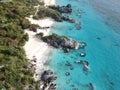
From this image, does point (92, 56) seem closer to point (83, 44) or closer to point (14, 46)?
point (83, 44)

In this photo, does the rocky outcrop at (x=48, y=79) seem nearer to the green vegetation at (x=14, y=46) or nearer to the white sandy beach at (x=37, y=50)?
the white sandy beach at (x=37, y=50)

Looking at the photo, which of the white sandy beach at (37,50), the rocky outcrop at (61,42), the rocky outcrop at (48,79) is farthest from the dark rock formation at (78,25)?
the rocky outcrop at (48,79)

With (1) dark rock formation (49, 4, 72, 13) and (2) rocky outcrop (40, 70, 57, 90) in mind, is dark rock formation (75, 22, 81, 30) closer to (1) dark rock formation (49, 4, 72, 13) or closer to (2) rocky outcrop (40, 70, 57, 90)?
(1) dark rock formation (49, 4, 72, 13)

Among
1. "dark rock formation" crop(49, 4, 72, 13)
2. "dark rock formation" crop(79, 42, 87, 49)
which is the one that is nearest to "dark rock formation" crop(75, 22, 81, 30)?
"dark rock formation" crop(49, 4, 72, 13)

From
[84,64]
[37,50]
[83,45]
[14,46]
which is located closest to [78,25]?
[83,45]

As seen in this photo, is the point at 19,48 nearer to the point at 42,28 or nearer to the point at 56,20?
the point at 42,28

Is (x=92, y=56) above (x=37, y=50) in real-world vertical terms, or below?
below
